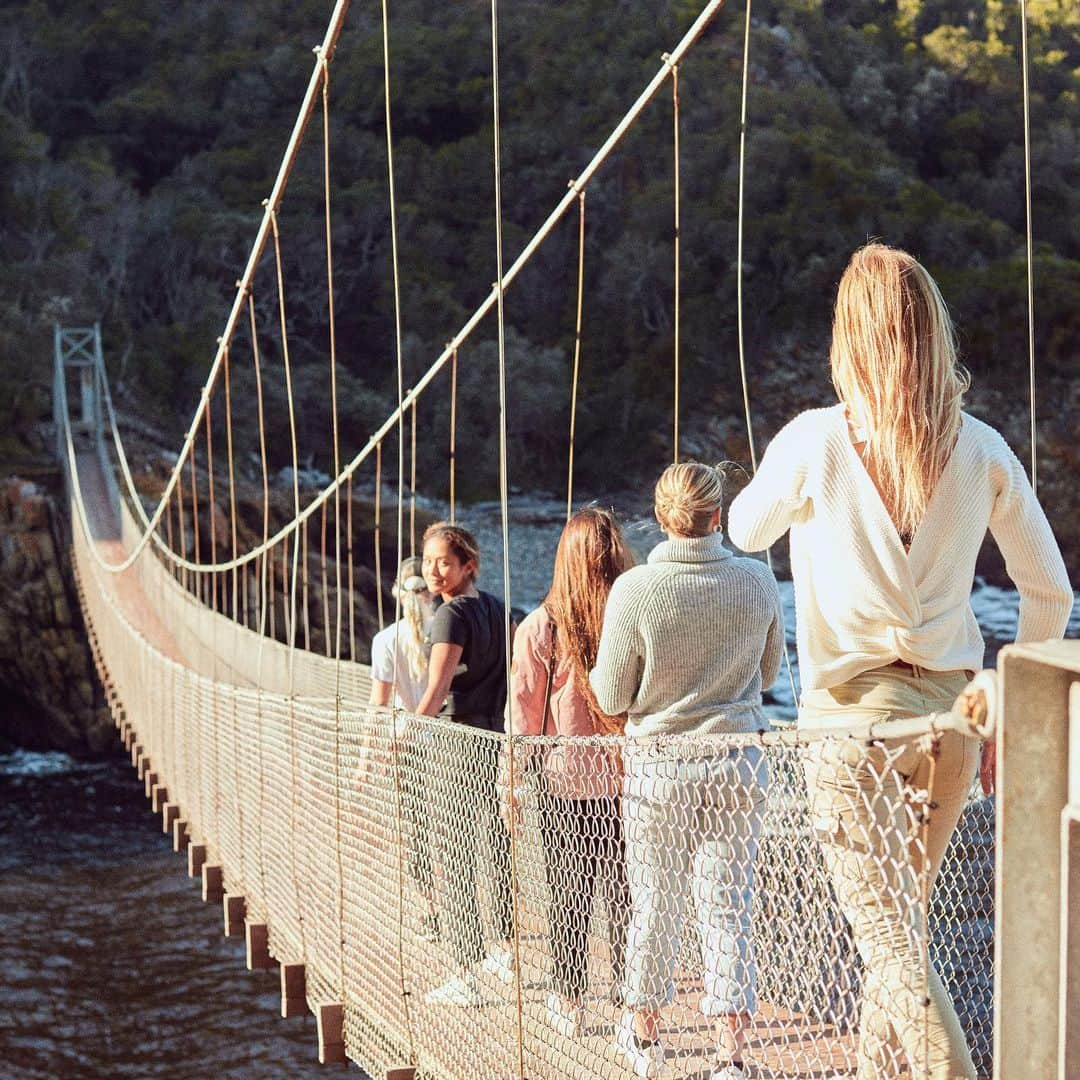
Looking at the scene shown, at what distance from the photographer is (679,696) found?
173 cm

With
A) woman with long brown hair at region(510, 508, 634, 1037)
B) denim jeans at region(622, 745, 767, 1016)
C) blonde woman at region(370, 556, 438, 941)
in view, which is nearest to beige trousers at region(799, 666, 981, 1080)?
denim jeans at region(622, 745, 767, 1016)

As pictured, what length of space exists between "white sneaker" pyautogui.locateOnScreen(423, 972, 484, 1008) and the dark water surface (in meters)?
4.19

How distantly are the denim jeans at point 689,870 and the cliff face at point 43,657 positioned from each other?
1141 cm

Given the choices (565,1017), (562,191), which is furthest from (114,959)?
(562,191)

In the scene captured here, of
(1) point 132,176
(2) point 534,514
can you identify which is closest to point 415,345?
(2) point 534,514

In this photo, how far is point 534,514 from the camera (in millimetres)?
19516

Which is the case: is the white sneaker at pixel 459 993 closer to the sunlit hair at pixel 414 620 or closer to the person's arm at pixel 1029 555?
the sunlit hair at pixel 414 620

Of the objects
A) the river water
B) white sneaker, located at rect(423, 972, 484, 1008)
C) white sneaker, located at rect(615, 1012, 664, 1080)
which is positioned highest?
white sneaker, located at rect(615, 1012, 664, 1080)

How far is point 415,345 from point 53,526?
7776mm

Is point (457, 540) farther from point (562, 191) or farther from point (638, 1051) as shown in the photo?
point (562, 191)

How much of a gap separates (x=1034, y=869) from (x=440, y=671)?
1.65 meters

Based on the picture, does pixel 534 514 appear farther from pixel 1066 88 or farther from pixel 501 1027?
pixel 501 1027

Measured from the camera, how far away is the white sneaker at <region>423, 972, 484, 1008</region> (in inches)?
81.7

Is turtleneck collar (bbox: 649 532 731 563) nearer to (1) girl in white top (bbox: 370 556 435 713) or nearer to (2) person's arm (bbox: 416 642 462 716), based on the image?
(2) person's arm (bbox: 416 642 462 716)
